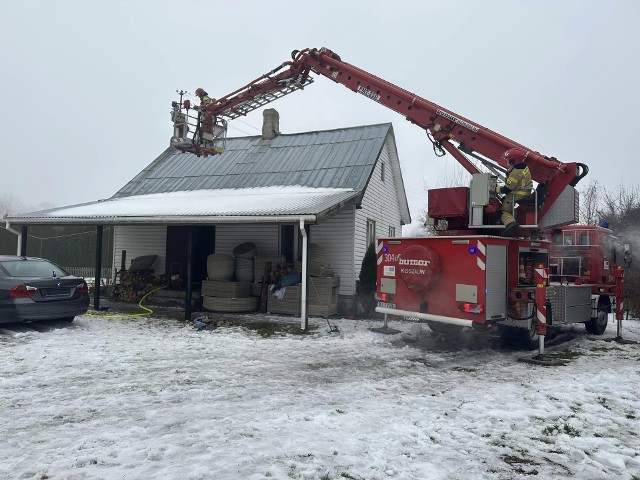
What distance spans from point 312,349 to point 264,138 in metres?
11.4

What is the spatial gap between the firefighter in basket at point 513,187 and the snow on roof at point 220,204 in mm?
3643

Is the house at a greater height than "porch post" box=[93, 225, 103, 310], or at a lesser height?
greater

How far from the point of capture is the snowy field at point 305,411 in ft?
11.6

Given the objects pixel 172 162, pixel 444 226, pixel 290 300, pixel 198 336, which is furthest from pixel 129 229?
pixel 444 226

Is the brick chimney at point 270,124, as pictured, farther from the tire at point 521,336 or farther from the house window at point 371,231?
the tire at point 521,336

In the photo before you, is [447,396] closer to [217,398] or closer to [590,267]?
[217,398]

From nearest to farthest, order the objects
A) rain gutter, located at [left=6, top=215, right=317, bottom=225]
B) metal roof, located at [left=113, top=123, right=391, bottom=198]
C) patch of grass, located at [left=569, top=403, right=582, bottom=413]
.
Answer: patch of grass, located at [left=569, top=403, right=582, bottom=413]
rain gutter, located at [left=6, top=215, right=317, bottom=225]
metal roof, located at [left=113, top=123, right=391, bottom=198]

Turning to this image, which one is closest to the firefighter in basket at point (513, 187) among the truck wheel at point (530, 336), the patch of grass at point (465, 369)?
the truck wheel at point (530, 336)

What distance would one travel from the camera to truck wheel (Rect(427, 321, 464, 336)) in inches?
380

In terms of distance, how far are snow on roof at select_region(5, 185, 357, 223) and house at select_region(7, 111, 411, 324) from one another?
0.11ft

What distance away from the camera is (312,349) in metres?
8.19

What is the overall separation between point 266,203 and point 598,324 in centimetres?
846

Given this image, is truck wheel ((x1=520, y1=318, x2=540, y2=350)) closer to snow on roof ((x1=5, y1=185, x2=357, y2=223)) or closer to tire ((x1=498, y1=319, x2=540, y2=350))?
tire ((x1=498, y1=319, x2=540, y2=350))

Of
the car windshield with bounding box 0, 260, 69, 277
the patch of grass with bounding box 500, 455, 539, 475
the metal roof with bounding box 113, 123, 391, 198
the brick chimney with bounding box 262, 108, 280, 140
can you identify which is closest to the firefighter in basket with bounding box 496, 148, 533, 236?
the metal roof with bounding box 113, 123, 391, 198
